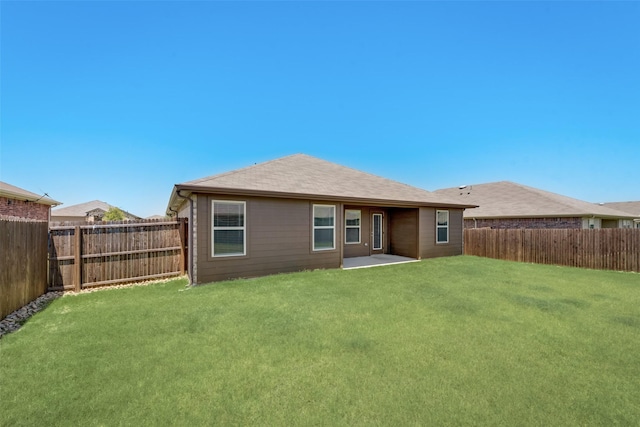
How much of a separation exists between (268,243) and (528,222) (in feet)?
55.4

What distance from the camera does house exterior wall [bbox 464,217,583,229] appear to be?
14656 mm

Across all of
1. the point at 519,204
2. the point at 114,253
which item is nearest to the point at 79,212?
the point at 114,253

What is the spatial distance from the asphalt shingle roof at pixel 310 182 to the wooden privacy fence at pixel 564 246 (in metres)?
2.89

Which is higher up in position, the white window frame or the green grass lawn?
the white window frame

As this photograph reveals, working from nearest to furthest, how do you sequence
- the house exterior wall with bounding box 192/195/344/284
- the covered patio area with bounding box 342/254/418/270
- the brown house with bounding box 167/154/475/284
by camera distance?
the house exterior wall with bounding box 192/195/344/284 → the brown house with bounding box 167/154/475/284 → the covered patio area with bounding box 342/254/418/270

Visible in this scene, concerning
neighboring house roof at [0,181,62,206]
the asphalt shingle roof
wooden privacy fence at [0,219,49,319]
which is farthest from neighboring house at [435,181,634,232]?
neighboring house roof at [0,181,62,206]

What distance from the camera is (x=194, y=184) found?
6715 mm

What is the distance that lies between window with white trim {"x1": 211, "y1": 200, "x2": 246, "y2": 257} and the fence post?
3.47 metres

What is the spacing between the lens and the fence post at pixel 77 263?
6.69 metres

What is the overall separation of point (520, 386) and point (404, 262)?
804 cm

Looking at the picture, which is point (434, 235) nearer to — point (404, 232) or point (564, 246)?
point (404, 232)

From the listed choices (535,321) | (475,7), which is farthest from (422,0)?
(535,321)

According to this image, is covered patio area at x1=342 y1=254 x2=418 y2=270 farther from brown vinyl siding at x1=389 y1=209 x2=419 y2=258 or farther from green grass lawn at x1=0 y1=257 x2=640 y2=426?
green grass lawn at x1=0 y1=257 x2=640 y2=426

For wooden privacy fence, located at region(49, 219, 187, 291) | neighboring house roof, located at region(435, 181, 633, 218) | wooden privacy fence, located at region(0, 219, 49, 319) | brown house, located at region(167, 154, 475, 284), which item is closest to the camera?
wooden privacy fence, located at region(0, 219, 49, 319)
